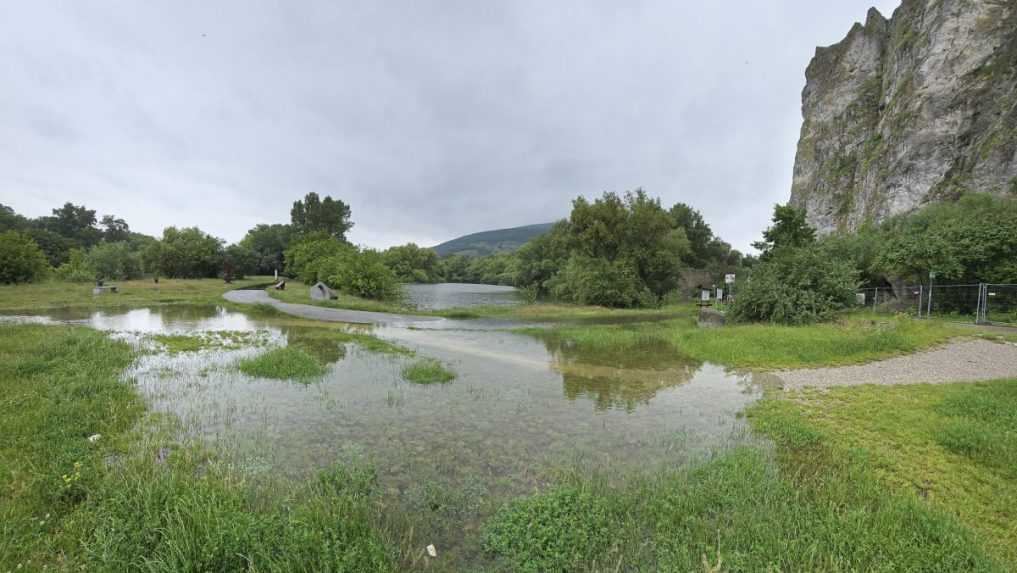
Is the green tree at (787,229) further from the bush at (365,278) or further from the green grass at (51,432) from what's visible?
the green grass at (51,432)

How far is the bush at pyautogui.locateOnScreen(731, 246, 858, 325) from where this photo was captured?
20297 millimetres

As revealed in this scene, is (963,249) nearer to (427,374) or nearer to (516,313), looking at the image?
(516,313)

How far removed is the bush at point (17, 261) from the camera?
34056 mm

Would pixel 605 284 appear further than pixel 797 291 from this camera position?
Yes

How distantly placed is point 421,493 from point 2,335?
17.5m

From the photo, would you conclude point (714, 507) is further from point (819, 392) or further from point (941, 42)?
point (941, 42)

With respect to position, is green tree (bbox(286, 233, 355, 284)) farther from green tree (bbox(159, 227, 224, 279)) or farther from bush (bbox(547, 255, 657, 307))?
bush (bbox(547, 255, 657, 307))

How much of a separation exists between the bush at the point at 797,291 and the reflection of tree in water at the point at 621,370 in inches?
312

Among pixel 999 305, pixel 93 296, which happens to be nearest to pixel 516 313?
pixel 999 305

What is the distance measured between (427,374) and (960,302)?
31.8m

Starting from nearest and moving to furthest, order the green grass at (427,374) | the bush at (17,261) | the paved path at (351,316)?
the green grass at (427,374)
the paved path at (351,316)
the bush at (17,261)

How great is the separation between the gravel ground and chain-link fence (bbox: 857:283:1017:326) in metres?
10.6

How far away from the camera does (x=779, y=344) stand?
14.8 m

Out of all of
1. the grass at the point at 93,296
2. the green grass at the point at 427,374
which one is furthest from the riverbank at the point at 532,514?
the grass at the point at 93,296
